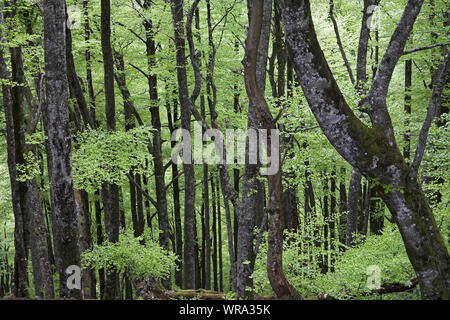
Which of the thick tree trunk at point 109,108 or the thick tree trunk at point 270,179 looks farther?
the thick tree trunk at point 109,108

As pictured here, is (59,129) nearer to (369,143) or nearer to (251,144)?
(251,144)

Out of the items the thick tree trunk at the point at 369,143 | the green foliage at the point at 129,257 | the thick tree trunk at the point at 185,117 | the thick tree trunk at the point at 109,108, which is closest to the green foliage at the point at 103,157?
the thick tree trunk at the point at 109,108

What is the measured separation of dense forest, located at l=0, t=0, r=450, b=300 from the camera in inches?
213

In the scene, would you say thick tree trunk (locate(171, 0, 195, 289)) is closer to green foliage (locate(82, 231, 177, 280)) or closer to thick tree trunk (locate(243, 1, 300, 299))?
green foliage (locate(82, 231, 177, 280))

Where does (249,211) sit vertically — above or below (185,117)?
below

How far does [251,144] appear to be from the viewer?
9023 mm

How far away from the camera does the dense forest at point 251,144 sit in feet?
17.7

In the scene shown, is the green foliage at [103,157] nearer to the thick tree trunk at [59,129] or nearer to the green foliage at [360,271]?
the thick tree trunk at [59,129]

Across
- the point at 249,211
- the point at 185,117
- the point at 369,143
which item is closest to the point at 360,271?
the point at 249,211

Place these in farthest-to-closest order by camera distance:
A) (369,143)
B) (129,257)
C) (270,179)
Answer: (129,257), (270,179), (369,143)

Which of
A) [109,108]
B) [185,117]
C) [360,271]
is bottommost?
[360,271]

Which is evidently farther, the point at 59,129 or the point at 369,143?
the point at 59,129

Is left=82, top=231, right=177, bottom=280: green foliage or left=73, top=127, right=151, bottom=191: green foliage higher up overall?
left=73, top=127, right=151, bottom=191: green foliage

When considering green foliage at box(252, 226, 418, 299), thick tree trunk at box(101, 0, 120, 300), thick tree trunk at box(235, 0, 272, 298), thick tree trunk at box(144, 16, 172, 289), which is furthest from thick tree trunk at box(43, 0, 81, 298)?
thick tree trunk at box(144, 16, 172, 289)
